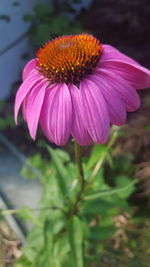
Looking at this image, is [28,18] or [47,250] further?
[28,18]

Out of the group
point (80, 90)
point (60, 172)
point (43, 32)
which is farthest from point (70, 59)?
point (43, 32)

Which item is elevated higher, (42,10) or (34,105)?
(34,105)

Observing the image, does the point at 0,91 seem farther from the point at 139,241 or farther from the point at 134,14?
the point at 139,241

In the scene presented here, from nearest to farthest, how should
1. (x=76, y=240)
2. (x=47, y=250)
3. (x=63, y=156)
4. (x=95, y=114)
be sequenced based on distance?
1. (x=95, y=114)
2. (x=76, y=240)
3. (x=47, y=250)
4. (x=63, y=156)

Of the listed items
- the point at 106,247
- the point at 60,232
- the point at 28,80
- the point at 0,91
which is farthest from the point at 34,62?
the point at 0,91

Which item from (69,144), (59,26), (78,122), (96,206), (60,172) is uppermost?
(78,122)

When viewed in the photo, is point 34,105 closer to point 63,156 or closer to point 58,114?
point 58,114

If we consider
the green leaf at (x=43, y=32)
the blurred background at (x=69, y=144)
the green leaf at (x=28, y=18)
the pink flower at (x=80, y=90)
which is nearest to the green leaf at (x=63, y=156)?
the blurred background at (x=69, y=144)

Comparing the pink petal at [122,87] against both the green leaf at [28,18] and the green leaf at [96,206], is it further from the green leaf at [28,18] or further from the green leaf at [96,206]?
the green leaf at [28,18]
